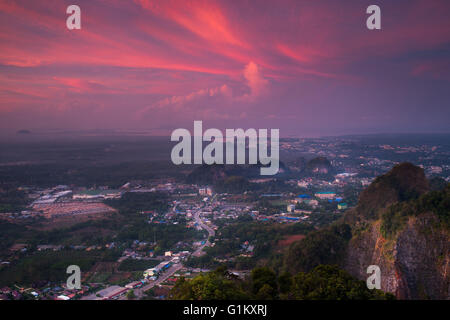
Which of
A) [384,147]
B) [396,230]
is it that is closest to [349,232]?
[396,230]

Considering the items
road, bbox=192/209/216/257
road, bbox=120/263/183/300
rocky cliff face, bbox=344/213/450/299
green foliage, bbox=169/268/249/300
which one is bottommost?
road, bbox=120/263/183/300

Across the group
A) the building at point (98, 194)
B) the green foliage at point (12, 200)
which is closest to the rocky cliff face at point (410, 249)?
the building at point (98, 194)

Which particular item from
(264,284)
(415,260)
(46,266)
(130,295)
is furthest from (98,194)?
(415,260)

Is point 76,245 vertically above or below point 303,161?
below

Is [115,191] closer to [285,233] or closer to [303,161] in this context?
[285,233]

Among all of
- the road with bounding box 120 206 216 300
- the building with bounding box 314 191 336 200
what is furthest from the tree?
the building with bounding box 314 191 336 200

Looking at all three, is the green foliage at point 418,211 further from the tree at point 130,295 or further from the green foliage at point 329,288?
the tree at point 130,295

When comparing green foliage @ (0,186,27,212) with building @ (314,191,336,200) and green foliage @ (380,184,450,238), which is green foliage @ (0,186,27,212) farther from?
green foliage @ (380,184,450,238)
